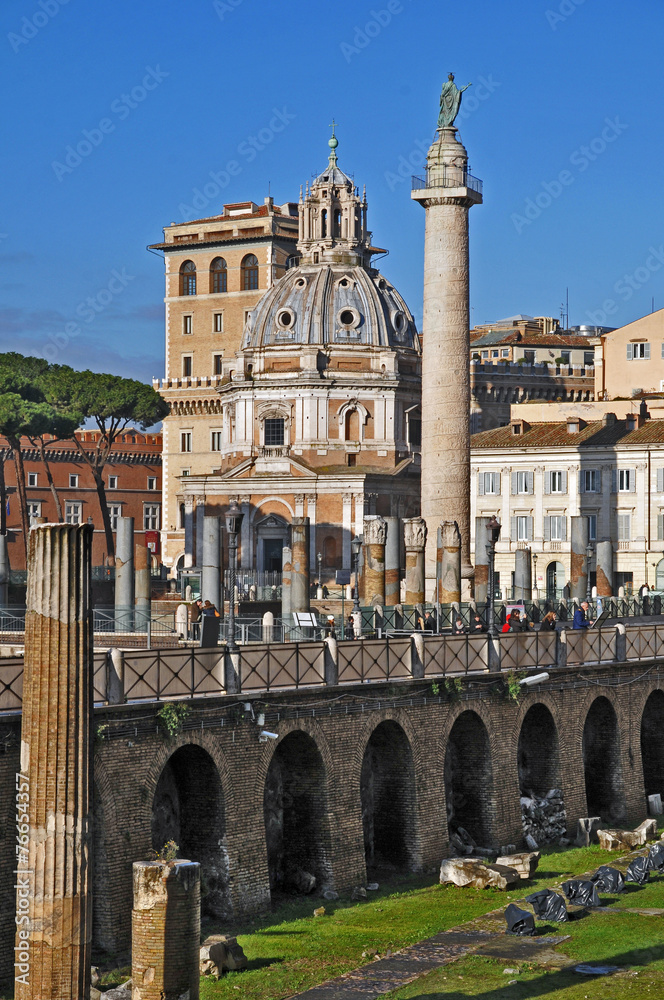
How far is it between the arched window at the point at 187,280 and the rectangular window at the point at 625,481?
3768 centimetres

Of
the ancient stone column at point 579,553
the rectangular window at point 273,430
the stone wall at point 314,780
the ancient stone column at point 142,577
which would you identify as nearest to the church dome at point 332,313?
the rectangular window at point 273,430

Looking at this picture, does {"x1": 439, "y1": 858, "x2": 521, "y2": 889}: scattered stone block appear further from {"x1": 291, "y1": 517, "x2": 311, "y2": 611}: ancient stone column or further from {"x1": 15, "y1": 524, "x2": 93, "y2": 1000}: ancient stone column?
{"x1": 291, "y1": 517, "x2": 311, "y2": 611}: ancient stone column

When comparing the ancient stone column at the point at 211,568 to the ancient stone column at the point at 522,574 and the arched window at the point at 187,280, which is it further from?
the arched window at the point at 187,280

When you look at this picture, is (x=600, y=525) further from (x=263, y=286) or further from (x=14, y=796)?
(x=14, y=796)

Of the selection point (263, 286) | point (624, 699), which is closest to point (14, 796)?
point (624, 699)

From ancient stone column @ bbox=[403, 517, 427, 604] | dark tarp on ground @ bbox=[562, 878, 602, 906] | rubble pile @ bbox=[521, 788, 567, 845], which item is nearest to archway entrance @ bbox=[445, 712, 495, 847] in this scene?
rubble pile @ bbox=[521, 788, 567, 845]

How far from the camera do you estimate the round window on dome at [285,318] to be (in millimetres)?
82688

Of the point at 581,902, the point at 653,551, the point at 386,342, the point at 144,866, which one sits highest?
the point at 386,342

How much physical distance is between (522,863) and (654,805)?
8381 millimetres

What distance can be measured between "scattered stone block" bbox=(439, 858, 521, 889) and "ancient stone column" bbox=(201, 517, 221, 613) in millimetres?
16735

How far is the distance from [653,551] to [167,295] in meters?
41.8

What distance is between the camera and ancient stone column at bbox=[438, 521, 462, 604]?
137ft

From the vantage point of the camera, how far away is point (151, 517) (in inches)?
3888

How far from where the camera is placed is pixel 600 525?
229 ft
